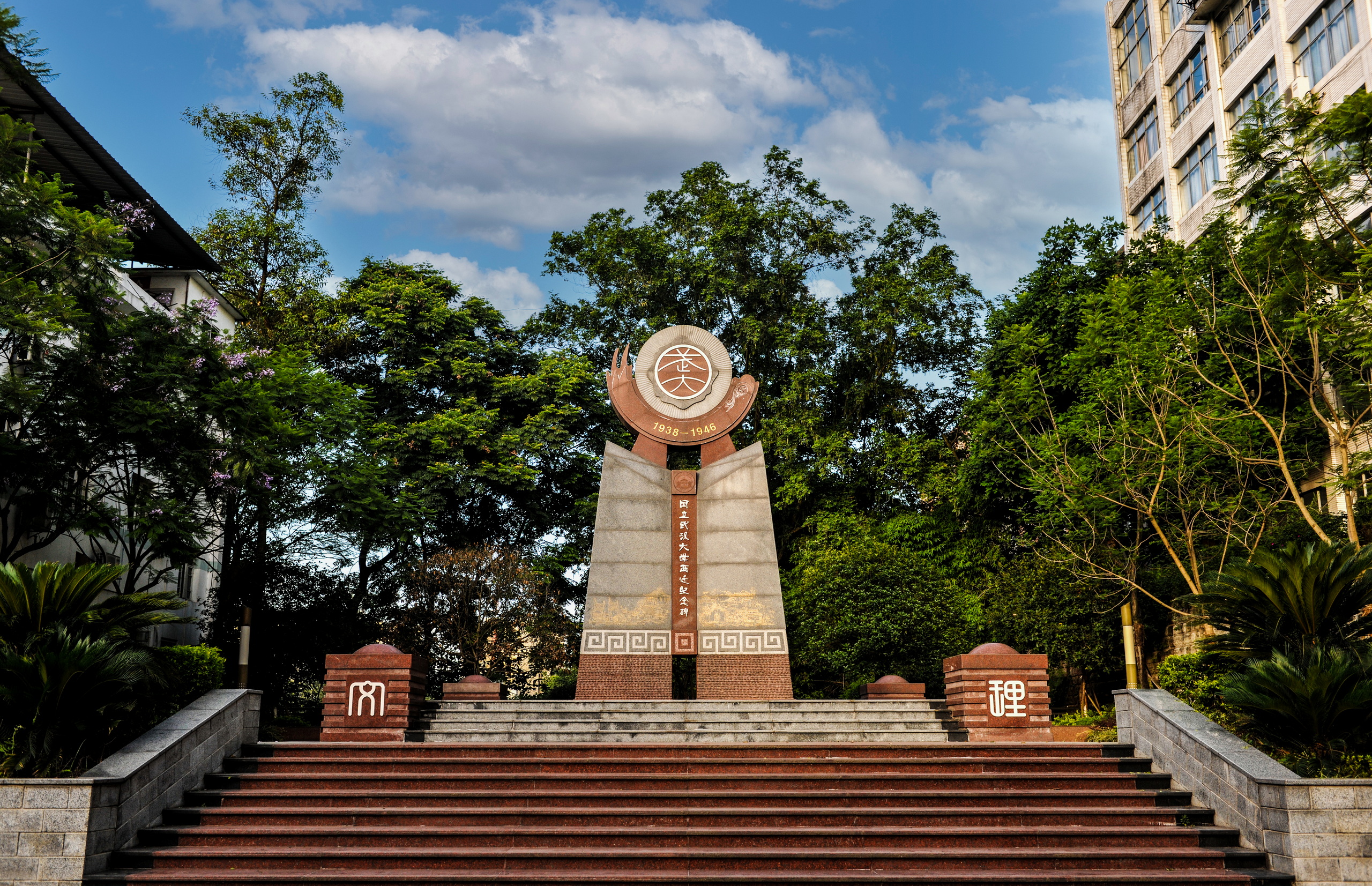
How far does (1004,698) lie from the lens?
1234 cm

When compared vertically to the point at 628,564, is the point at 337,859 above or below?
below

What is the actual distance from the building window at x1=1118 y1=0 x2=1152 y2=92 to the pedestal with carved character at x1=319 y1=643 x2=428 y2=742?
34.3m

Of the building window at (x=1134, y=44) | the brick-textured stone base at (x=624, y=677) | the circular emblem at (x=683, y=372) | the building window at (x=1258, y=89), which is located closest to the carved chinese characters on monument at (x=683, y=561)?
the brick-textured stone base at (x=624, y=677)

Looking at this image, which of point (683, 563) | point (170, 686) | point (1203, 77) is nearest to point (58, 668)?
point (170, 686)

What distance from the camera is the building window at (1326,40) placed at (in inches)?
913

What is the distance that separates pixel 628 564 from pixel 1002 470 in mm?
11127

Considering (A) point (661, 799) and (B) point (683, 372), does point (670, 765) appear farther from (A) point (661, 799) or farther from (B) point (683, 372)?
(B) point (683, 372)

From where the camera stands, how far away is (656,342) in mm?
16812

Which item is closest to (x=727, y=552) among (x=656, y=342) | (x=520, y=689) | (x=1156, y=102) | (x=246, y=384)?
(x=656, y=342)

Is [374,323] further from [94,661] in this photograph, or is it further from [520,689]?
[94,661]

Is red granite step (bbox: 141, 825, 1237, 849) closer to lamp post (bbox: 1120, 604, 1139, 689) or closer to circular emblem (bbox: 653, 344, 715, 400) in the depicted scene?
lamp post (bbox: 1120, 604, 1139, 689)

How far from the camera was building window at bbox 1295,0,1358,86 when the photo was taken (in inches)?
913

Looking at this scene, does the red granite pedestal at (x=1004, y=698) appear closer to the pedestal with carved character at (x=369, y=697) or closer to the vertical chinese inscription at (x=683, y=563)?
the vertical chinese inscription at (x=683, y=563)

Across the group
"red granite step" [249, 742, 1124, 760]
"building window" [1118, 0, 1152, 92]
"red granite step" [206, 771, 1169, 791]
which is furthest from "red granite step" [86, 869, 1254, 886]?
"building window" [1118, 0, 1152, 92]
